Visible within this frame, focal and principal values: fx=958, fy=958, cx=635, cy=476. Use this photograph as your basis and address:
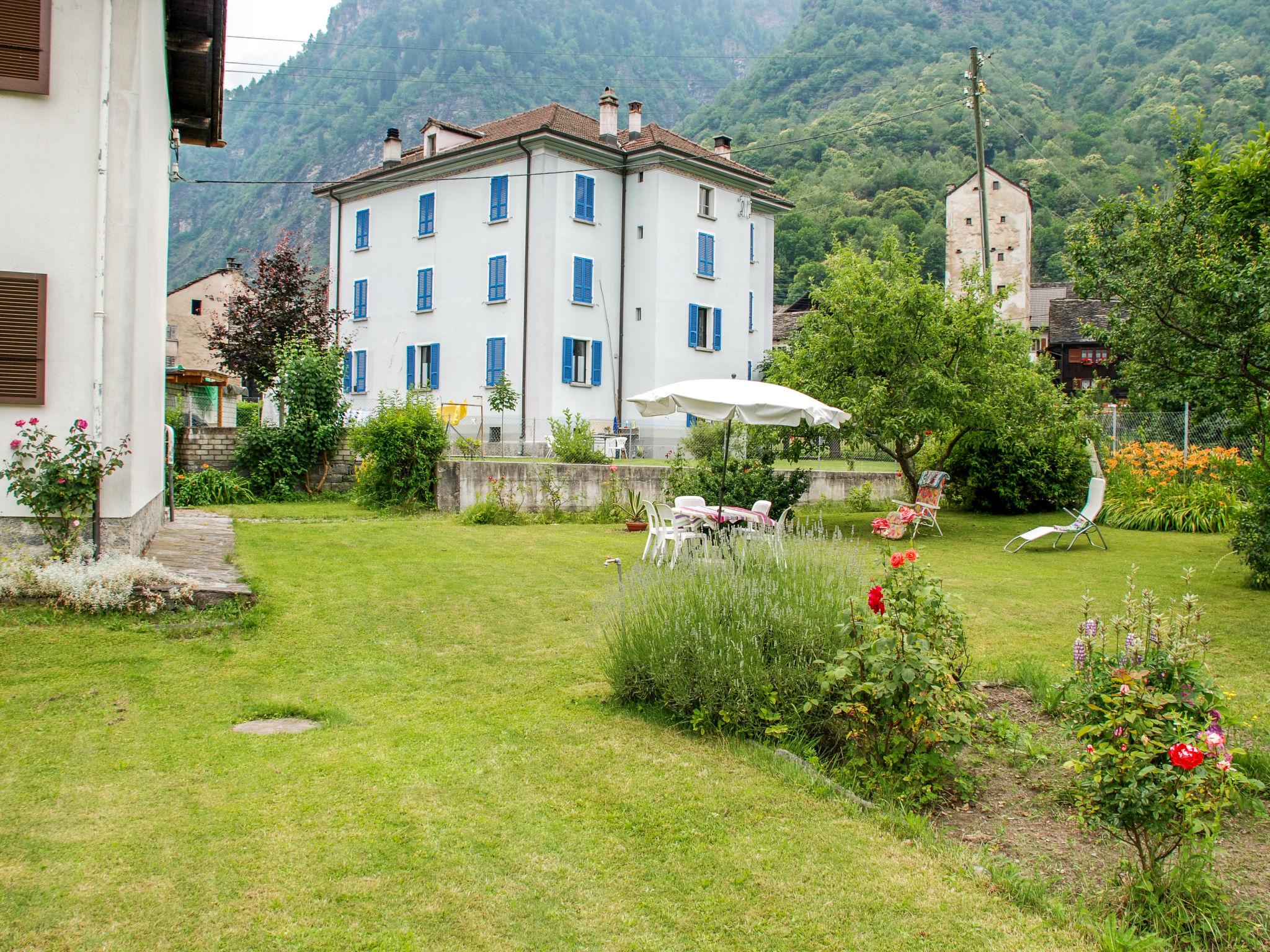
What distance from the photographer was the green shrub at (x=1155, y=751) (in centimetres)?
313

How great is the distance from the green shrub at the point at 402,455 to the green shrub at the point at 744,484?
4739 mm

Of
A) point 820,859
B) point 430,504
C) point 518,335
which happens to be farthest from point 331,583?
point 518,335

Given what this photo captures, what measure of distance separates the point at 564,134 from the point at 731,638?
27.1 m

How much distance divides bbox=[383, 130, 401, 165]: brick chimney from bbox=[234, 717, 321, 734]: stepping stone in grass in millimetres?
33265

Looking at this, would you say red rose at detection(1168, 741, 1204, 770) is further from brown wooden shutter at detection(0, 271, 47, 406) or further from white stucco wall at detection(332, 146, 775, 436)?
white stucco wall at detection(332, 146, 775, 436)

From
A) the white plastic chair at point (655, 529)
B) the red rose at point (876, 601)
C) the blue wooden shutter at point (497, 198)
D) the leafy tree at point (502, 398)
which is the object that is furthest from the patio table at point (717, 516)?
the blue wooden shutter at point (497, 198)

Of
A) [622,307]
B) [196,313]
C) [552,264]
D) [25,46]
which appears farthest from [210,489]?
[196,313]

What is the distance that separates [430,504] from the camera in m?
17.2

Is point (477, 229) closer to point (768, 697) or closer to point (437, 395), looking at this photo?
point (437, 395)

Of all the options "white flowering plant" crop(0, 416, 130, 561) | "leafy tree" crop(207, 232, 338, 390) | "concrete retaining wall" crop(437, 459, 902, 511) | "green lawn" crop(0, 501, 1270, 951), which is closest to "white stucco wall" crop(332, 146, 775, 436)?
"leafy tree" crop(207, 232, 338, 390)

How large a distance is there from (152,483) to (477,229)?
74.0ft

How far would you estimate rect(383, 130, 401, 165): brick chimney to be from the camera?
35.3 metres

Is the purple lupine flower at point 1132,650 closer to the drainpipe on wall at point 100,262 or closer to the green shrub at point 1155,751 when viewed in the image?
the green shrub at point 1155,751

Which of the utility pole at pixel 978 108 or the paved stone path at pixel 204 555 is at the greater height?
the utility pole at pixel 978 108
